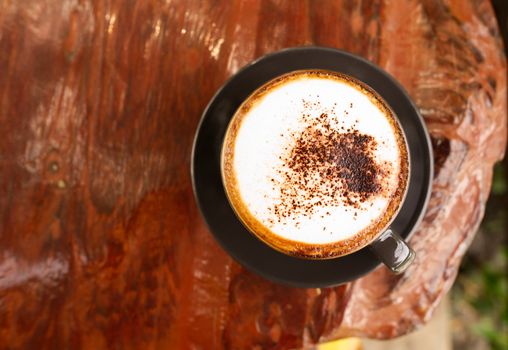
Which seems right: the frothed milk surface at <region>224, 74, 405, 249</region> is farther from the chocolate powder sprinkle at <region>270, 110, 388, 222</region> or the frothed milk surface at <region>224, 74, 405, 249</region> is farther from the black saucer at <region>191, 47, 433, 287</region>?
the black saucer at <region>191, 47, 433, 287</region>

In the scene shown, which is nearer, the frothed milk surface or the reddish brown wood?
the frothed milk surface

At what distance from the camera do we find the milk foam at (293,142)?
2.74ft

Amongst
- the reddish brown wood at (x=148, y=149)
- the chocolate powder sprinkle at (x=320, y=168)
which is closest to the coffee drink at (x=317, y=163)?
the chocolate powder sprinkle at (x=320, y=168)

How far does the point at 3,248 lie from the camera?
98cm

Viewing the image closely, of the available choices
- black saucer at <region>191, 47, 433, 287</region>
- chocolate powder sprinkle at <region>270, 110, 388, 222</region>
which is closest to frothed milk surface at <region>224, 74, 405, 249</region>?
chocolate powder sprinkle at <region>270, 110, 388, 222</region>

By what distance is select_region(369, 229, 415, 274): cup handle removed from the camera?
85 centimetres

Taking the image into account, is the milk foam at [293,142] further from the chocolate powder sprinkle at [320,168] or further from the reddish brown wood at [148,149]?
the reddish brown wood at [148,149]

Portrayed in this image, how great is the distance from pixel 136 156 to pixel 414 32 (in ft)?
2.08

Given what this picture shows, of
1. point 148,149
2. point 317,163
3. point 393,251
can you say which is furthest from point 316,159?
point 148,149

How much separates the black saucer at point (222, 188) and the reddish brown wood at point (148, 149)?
6 centimetres

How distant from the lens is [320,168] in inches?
32.8

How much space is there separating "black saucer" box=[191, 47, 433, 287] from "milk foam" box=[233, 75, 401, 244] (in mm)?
111

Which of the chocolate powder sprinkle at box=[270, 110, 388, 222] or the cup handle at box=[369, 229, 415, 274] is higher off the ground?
the chocolate powder sprinkle at box=[270, 110, 388, 222]

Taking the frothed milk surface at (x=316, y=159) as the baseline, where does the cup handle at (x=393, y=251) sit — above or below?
below
